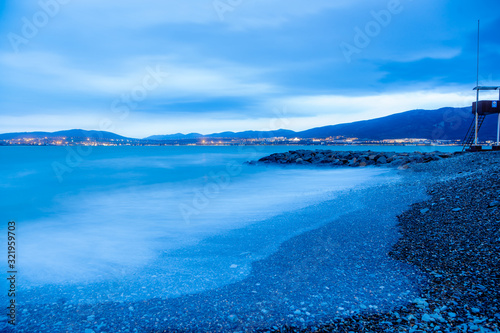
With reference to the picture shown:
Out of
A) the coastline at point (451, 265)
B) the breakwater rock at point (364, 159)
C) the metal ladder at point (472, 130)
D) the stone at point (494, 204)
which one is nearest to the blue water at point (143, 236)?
the coastline at point (451, 265)

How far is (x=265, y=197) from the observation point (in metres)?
12.8

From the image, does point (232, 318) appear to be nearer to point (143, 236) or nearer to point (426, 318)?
point (426, 318)

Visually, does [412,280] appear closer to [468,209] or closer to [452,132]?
[468,209]

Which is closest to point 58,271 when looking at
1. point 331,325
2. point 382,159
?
point 331,325

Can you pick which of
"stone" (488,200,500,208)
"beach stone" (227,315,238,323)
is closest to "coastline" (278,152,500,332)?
"stone" (488,200,500,208)

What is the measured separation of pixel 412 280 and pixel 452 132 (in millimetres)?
202294

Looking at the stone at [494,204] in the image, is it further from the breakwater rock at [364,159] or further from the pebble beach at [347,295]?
the breakwater rock at [364,159]

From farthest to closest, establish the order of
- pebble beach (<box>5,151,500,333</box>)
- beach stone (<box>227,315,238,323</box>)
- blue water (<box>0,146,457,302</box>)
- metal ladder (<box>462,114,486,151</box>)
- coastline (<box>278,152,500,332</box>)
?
metal ladder (<box>462,114,486,151</box>)
blue water (<box>0,146,457,302</box>)
beach stone (<box>227,315,238,323</box>)
pebble beach (<box>5,151,500,333</box>)
coastline (<box>278,152,500,332</box>)

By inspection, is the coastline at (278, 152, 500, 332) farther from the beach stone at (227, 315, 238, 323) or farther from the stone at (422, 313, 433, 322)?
the beach stone at (227, 315, 238, 323)

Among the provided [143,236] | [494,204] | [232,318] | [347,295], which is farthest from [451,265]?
[143,236]

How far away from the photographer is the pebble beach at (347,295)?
3.34m

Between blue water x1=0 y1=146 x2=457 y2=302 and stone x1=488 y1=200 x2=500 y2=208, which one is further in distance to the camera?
stone x1=488 y1=200 x2=500 y2=208

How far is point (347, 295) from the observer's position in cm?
386

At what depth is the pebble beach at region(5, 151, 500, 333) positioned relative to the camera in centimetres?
334
